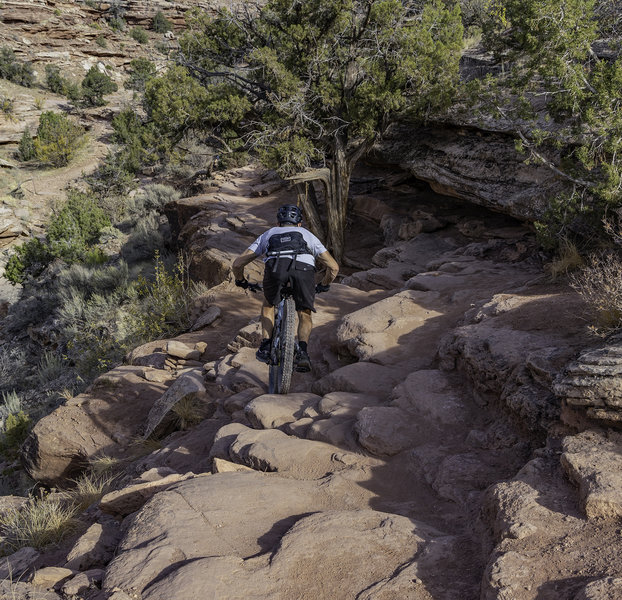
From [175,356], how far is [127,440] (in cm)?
168

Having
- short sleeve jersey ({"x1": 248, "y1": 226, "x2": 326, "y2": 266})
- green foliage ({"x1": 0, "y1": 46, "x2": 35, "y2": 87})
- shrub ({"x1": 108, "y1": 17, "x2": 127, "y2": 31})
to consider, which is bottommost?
short sleeve jersey ({"x1": 248, "y1": 226, "x2": 326, "y2": 266})

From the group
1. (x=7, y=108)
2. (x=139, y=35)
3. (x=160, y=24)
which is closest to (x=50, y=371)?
(x=7, y=108)

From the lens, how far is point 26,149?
2322cm

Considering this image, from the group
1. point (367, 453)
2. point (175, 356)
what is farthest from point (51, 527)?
point (175, 356)

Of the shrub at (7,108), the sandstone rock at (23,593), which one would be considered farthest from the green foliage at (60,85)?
the sandstone rock at (23,593)

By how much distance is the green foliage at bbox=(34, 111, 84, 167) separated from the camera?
2269cm

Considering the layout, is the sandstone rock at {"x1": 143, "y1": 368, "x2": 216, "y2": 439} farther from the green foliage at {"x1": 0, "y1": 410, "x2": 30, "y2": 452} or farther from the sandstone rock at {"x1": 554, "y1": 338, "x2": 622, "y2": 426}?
the sandstone rock at {"x1": 554, "y1": 338, "x2": 622, "y2": 426}

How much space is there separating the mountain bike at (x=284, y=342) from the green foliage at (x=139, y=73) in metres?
28.8

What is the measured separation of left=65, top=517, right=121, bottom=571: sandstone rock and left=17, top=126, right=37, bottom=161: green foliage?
24723 mm

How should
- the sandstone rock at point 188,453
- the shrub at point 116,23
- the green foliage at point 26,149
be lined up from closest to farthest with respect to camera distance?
the sandstone rock at point 188,453
the green foliage at point 26,149
the shrub at point 116,23

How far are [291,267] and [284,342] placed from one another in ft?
2.32

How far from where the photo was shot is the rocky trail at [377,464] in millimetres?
2225

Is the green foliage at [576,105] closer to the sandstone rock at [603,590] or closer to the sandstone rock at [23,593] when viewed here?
the sandstone rock at [603,590]

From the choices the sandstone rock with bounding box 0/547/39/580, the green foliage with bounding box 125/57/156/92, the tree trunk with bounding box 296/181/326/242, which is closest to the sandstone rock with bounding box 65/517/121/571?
the sandstone rock with bounding box 0/547/39/580
